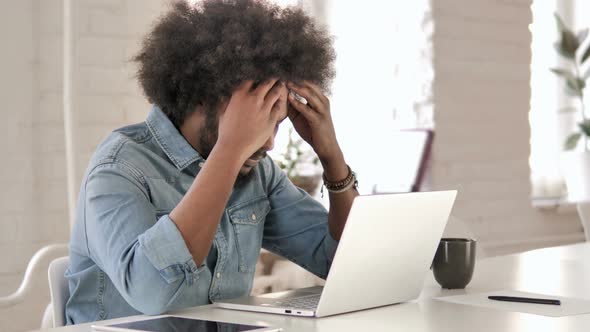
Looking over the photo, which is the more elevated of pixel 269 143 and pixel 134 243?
pixel 269 143

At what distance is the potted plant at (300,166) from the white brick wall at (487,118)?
687 mm

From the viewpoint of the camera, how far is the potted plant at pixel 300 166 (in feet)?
9.36

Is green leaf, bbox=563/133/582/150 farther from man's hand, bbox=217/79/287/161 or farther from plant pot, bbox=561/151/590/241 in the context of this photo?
man's hand, bbox=217/79/287/161

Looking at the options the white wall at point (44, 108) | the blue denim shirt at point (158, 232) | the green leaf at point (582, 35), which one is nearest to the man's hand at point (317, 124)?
the blue denim shirt at point (158, 232)

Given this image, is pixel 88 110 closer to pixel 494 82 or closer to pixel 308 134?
pixel 308 134

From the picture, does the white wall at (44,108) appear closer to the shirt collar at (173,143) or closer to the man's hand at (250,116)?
the shirt collar at (173,143)

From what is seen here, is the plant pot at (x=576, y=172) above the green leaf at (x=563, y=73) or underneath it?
underneath

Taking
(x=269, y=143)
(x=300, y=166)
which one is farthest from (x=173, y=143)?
(x=300, y=166)

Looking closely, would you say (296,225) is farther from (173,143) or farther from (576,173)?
(576,173)

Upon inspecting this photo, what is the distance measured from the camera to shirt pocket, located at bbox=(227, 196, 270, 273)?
1494 millimetres

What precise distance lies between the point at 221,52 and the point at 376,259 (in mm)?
433

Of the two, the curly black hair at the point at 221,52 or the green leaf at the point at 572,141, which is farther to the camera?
the green leaf at the point at 572,141

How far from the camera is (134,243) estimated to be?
4.03 feet

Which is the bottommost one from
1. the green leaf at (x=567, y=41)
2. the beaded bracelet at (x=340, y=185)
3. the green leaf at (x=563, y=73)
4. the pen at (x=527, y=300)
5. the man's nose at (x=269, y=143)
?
the pen at (x=527, y=300)
